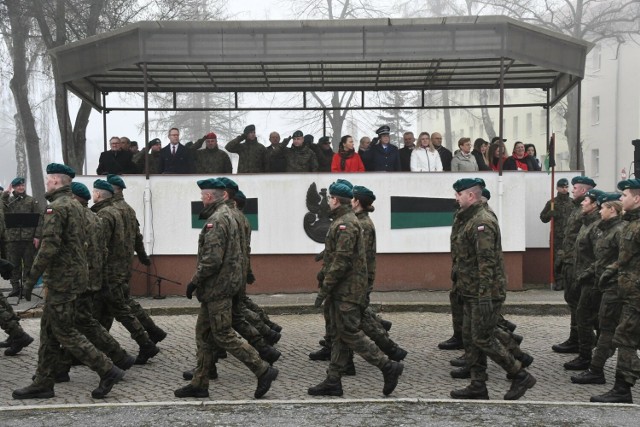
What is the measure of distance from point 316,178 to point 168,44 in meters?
3.37

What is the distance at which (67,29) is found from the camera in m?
23.4

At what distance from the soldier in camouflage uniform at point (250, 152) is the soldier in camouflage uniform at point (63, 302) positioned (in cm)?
763

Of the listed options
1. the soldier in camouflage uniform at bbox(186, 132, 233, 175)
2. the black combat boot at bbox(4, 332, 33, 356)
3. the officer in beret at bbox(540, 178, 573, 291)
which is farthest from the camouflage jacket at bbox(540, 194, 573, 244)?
the black combat boot at bbox(4, 332, 33, 356)

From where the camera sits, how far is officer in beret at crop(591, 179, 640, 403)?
7.78m

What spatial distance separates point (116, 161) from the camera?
15.6 meters

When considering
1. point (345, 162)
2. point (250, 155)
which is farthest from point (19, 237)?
point (345, 162)

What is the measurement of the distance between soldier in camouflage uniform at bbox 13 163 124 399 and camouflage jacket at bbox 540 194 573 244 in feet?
30.8

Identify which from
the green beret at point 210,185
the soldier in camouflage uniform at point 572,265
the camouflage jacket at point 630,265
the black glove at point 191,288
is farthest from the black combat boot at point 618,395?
the green beret at point 210,185

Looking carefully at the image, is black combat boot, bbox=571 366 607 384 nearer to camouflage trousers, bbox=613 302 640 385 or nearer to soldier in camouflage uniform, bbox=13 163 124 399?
camouflage trousers, bbox=613 302 640 385

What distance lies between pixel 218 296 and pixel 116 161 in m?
8.39

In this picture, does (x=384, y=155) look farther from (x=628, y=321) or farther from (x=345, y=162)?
(x=628, y=321)

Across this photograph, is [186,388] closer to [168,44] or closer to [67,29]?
[168,44]

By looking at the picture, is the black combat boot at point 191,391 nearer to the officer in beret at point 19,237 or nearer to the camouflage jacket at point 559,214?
the officer in beret at point 19,237

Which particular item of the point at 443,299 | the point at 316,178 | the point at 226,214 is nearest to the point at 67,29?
the point at 316,178
